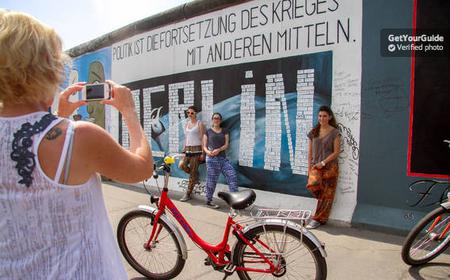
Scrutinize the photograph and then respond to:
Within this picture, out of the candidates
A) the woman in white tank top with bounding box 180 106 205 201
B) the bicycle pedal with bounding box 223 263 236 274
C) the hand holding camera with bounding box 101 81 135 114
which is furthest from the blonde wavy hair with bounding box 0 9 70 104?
the woman in white tank top with bounding box 180 106 205 201

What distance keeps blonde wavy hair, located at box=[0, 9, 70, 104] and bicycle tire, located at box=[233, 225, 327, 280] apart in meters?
2.22

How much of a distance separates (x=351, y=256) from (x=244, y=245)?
1863mm

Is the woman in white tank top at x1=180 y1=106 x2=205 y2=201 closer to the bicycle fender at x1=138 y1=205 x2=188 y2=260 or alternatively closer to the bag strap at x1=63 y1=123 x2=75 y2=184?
the bicycle fender at x1=138 y1=205 x2=188 y2=260

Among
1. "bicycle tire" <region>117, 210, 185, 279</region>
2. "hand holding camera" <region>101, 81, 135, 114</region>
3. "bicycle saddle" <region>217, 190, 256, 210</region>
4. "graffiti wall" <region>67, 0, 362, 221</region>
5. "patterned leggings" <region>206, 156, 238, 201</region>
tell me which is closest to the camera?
"hand holding camera" <region>101, 81, 135, 114</region>

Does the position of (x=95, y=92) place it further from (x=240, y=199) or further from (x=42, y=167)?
(x=240, y=199)

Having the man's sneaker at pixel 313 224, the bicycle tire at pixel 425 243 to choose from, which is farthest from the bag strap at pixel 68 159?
the man's sneaker at pixel 313 224

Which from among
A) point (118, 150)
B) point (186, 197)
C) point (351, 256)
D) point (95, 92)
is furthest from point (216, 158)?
point (118, 150)

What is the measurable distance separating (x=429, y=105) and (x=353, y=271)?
248cm

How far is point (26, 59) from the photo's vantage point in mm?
1067

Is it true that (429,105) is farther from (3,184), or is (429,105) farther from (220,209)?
(3,184)

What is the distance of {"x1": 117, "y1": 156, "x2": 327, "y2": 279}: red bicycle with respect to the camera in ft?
9.56

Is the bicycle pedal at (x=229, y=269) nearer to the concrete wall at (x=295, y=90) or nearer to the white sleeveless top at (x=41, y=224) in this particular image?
the white sleeveless top at (x=41, y=224)

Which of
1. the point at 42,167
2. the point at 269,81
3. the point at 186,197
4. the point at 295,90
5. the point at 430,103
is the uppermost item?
the point at 269,81

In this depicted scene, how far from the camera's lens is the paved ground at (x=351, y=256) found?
149 inches
